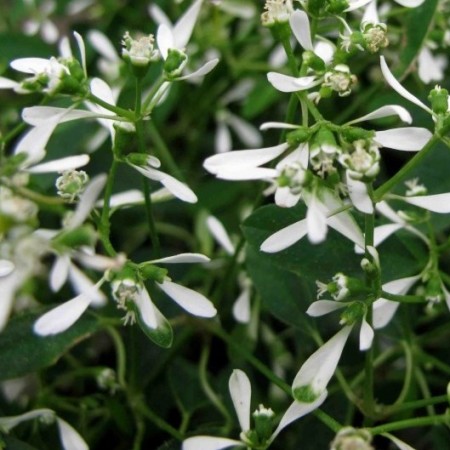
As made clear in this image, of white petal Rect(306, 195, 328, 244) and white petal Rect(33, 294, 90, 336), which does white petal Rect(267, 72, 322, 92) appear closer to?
white petal Rect(306, 195, 328, 244)

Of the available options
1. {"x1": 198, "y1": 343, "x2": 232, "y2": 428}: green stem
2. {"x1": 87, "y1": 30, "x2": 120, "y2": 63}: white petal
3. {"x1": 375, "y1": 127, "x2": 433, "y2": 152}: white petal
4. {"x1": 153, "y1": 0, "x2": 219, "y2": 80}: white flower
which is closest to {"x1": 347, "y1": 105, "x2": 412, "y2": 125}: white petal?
{"x1": 375, "y1": 127, "x2": 433, "y2": 152}: white petal

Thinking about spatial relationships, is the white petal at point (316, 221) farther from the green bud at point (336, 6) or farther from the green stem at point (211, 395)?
the green stem at point (211, 395)

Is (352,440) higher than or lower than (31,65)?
lower

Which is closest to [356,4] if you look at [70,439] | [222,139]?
[70,439]

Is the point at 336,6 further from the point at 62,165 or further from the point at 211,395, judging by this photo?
the point at 211,395

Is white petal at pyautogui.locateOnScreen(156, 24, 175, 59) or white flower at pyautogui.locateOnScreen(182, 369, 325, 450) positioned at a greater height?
white petal at pyautogui.locateOnScreen(156, 24, 175, 59)

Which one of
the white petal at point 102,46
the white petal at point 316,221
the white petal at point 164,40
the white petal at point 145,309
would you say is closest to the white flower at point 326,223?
the white petal at point 316,221

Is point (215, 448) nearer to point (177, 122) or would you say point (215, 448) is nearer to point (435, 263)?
point (435, 263)
